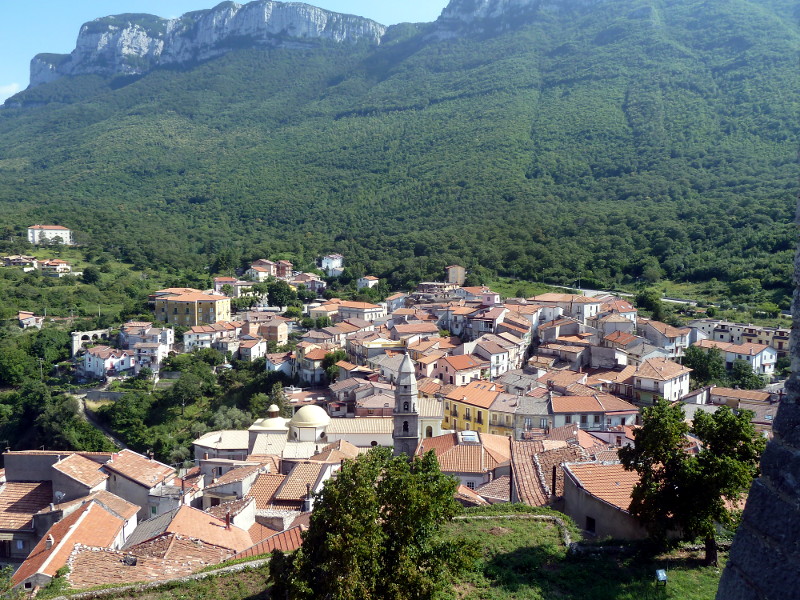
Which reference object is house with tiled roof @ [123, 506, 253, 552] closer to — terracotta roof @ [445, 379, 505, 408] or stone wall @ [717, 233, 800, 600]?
stone wall @ [717, 233, 800, 600]

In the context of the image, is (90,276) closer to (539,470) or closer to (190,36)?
(539,470)

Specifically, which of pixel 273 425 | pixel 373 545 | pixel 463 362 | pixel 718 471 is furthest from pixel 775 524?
pixel 463 362

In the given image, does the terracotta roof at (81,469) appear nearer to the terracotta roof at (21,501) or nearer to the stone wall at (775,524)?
the terracotta roof at (21,501)

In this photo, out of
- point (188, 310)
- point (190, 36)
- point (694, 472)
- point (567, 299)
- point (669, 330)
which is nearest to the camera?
point (694, 472)

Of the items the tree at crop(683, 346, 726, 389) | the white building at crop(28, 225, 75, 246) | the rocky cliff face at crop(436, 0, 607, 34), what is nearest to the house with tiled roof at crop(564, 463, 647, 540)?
the tree at crop(683, 346, 726, 389)

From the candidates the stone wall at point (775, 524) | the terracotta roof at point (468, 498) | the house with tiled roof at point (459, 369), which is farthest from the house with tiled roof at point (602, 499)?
the house with tiled roof at point (459, 369)

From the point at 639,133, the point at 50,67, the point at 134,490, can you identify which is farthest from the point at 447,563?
the point at 50,67
